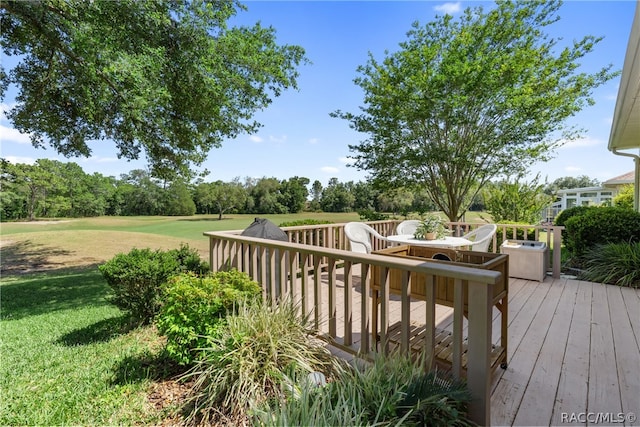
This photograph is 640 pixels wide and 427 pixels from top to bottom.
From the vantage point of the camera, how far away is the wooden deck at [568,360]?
1.88 meters

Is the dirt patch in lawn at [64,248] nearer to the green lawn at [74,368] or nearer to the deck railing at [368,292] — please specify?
the green lawn at [74,368]

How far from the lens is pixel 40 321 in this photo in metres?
4.45

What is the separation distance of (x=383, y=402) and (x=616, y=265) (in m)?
5.54

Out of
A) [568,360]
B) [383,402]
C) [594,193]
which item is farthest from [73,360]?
[594,193]

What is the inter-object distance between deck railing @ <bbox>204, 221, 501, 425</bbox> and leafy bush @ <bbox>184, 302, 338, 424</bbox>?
308mm

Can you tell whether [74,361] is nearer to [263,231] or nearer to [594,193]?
[263,231]

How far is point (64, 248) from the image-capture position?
1187 centimetres

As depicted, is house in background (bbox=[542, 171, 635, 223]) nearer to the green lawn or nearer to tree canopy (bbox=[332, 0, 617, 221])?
tree canopy (bbox=[332, 0, 617, 221])

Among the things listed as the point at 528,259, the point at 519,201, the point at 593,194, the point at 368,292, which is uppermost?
the point at 593,194

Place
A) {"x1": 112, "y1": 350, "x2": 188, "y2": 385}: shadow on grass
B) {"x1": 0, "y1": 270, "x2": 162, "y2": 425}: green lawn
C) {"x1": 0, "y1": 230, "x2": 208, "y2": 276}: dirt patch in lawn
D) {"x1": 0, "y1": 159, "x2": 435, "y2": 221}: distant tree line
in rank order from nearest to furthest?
Result: {"x1": 0, "y1": 270, "x2": 162, "y2": 425}: green lawn < {"x1": 112, "y1": 350, "x2": 188, "y2": 385}: shadow on grass < {"x1": 0, "y1": 230, "x2": 208, "y2": 276}: dirt patch in lawn < {"x1": 0, "y1": 159, "x2": 435, "y2": 221}: distant tree line

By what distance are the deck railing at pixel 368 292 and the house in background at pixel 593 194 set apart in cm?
1234

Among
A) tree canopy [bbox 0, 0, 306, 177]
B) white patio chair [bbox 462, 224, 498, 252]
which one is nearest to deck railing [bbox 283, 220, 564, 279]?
white patio chair [bbox 462, 224, 498, 252]

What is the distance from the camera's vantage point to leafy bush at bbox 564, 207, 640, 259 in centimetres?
546

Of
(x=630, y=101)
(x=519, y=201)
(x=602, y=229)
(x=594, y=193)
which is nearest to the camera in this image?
(x=630, y=101)
